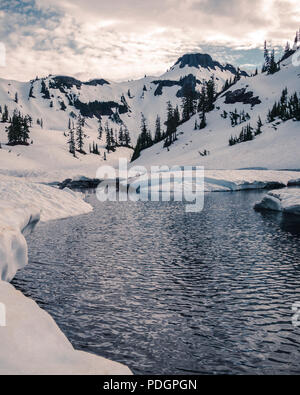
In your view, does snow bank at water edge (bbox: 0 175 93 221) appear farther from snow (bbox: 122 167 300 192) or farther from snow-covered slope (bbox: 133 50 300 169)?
snow-covered slope (bbox: 133 50 300 169)

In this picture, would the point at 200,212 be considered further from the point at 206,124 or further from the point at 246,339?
the point at 206,124

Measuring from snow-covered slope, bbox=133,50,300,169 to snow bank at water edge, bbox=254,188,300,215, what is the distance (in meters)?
42.6

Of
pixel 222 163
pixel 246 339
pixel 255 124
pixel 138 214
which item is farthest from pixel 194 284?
pixel 255 124

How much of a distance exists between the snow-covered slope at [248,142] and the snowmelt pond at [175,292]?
2249 inches

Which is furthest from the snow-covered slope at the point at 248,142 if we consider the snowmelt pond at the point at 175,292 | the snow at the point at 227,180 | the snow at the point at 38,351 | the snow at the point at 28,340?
the snow at the point at 38,351

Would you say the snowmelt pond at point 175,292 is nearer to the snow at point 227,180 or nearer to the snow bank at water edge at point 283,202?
the snow bank at water edge at point 283,202

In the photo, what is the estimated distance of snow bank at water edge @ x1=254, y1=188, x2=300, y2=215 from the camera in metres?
27.8

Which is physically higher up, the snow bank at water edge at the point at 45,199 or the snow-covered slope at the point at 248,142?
the snow-covered slope at the point at 248,142

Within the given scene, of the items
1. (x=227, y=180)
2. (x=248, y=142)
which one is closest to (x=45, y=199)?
(x=227, y=180)

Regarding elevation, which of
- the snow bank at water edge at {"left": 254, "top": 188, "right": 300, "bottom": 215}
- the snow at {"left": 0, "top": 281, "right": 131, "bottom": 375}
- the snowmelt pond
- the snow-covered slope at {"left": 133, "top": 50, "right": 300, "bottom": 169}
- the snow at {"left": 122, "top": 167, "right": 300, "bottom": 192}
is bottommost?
the snowmelt pond

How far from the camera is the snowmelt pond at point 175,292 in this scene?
8195 millimetres

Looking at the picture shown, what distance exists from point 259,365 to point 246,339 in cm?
112

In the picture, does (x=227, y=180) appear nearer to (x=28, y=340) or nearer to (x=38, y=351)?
(x=28, y=340)

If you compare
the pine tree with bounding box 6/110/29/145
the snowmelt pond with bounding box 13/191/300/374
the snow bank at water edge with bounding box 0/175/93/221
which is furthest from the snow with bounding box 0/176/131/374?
the pine tree with bounding box 6/110/29/145
